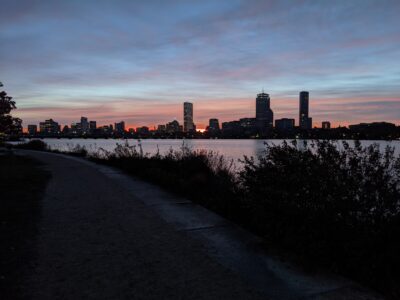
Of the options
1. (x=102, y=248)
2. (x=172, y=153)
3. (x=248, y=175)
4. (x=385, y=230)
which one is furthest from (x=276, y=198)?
(x=172, y=153)

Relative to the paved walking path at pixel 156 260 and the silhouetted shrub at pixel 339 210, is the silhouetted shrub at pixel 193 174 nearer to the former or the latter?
the paved walking path at pixel 156 260

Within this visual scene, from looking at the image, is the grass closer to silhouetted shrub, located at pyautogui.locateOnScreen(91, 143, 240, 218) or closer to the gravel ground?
the gravel ground

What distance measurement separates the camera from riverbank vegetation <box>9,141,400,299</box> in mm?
4082

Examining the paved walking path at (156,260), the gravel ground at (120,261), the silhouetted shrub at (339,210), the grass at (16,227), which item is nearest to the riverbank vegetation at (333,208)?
the silhouetted shrub at (339,210)

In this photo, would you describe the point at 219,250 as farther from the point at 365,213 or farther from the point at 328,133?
the point at 328,133

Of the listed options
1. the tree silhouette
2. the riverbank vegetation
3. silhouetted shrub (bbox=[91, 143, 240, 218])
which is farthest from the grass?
the tree silhouette

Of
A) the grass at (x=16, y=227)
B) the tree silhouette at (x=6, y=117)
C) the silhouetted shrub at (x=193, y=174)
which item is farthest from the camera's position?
the tree silhouette at (x=6, y=117)

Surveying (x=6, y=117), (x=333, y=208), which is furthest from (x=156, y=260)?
(x=6, y=117)

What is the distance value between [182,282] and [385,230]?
267 cm

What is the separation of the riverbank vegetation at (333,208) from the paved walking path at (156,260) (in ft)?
1.31

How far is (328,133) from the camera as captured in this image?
5.88 meters

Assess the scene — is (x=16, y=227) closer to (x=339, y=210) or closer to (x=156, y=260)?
(x=156, y=260)

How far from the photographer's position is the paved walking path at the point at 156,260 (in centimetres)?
357

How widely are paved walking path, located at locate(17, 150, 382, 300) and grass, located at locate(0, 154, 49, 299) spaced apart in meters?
0.15
